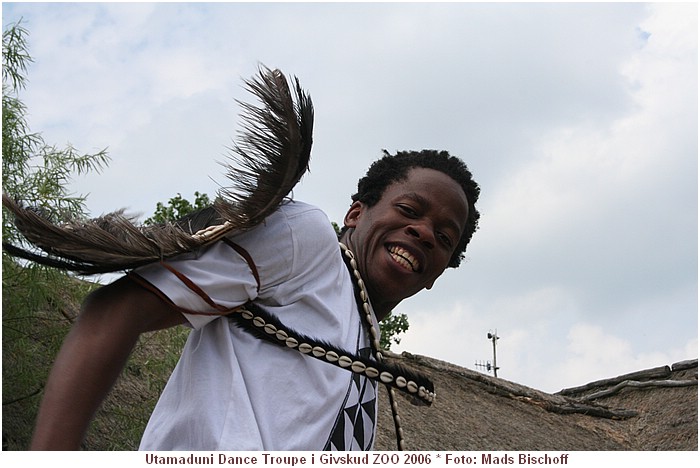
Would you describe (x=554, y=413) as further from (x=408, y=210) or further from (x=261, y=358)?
(x=261, y=358)

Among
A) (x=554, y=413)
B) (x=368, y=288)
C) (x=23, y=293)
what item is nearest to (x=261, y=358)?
(x=368, y=288)

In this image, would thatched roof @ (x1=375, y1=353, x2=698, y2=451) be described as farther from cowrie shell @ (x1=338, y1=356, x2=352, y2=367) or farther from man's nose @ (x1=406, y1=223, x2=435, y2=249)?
cowrie shell @ (x1=338, y1=356, x2=352, y2=367)

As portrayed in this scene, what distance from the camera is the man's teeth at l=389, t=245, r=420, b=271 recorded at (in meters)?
1.80

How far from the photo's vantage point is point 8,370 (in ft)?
16.4

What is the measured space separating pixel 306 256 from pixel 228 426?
1.10 ft

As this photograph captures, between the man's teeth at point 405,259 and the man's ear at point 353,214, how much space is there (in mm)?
182

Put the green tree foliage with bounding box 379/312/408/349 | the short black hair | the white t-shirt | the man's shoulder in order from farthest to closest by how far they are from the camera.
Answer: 1. the green tree foliage with bounding box 379/312/408/349
2. the short black hair
3. the man's shoulder
4. the white t-shirt

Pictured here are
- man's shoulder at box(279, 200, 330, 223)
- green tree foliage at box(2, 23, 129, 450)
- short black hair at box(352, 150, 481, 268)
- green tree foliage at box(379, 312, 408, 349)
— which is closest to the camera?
man's shoulder at box(279, 200, 330, 223)

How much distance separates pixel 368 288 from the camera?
73.4 inches

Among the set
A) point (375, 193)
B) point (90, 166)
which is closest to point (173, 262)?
point (375, 193)

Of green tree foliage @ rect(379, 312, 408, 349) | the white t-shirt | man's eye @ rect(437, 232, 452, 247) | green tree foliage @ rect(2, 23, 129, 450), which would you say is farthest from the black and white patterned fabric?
green tree foliage @ rect(379, 312, 408, 349)

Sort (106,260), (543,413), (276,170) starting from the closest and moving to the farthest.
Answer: (106,260) → (276,170) → (543,413)

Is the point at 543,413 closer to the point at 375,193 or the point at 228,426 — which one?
the point at 375,193

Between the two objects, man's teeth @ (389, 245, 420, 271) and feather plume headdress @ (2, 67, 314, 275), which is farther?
man's teeth @ (389, 245, 420, 271)
